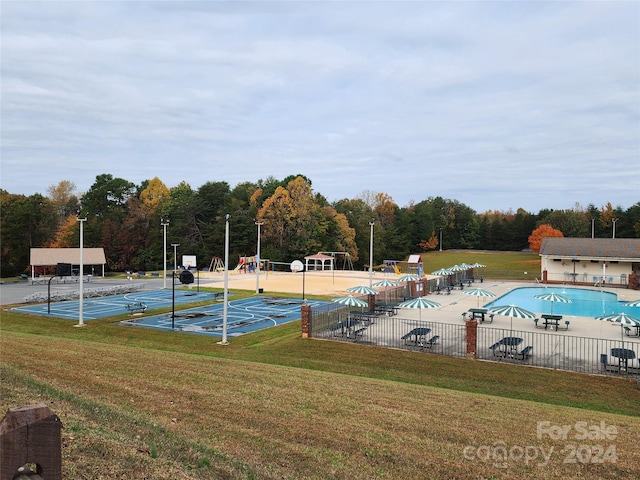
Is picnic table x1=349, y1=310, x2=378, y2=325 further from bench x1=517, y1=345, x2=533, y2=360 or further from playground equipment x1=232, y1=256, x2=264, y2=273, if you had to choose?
playground equipment x1=232, y1=256, x2=264, y2=273

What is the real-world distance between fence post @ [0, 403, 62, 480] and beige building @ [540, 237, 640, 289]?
190 feet

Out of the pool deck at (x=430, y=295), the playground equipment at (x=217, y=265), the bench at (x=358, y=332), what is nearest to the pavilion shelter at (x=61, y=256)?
the pool deck at (x=430, y=295)

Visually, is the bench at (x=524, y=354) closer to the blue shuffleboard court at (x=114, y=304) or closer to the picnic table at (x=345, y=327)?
the picnic table at (x=345, y=327)

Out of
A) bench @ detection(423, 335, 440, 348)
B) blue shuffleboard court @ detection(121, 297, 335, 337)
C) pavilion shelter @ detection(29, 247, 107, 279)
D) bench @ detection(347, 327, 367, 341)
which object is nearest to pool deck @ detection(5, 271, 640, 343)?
pavilion shelter @ detection(29, 247, 107, 279)

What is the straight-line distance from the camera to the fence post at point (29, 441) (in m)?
2.67

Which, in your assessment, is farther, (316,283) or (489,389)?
(316,283)

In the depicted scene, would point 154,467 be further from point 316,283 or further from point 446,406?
point 316,283

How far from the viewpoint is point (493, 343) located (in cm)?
2245

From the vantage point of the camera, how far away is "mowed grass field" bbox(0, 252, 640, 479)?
18.8ft

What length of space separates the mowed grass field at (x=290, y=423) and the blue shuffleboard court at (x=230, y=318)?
39.4ft

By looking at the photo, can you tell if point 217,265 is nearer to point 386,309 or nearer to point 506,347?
point 386,309

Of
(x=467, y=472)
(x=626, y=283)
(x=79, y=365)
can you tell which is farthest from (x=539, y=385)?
(x=626, y=283)

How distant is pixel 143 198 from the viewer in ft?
308

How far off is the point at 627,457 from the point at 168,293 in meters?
42.3
